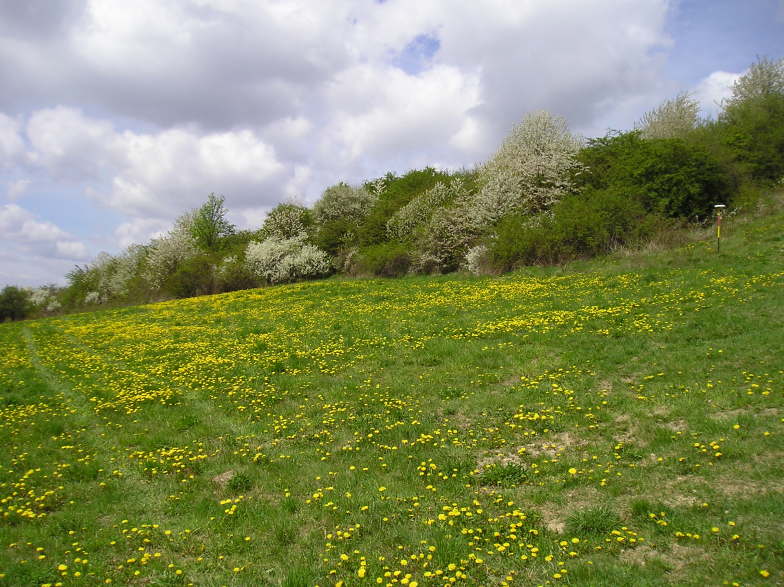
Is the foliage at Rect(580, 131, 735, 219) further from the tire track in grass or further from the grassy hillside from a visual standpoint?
the tire track in grass

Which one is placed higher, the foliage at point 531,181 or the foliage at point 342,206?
the foliage at point 342,206

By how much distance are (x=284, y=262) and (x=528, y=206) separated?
81.2ft

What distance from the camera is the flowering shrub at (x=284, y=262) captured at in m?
48.0

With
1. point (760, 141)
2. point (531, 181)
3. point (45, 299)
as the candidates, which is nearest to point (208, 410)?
point (531, 181)

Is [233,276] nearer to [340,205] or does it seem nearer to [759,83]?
[340,205]

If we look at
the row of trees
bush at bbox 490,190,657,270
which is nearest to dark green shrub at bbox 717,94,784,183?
the row of trees

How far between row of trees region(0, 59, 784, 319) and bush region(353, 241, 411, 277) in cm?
11

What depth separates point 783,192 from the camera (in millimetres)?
27984

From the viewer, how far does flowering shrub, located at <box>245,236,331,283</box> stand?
158 ft

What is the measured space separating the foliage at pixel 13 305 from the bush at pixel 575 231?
66626 mm

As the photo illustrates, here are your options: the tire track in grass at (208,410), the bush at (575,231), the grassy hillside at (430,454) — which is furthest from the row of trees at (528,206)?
the tire track in grass at (208,410)

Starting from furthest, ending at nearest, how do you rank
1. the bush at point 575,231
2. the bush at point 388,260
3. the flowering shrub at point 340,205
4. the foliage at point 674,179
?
the flowering shrub at point 340,205 → the bush at point 388,260 → the foliage at point 674,179 → the bush at point 575,231

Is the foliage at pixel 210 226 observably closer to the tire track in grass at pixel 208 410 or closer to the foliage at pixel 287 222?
the foliage at pixel 287 222

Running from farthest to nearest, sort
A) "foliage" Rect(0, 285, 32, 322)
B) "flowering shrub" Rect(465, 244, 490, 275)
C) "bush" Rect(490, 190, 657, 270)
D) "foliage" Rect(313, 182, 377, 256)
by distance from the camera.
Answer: "foliage" Rect(0, 285, 32, 322) → "foliage" Rect(313, 182, 377, 256) → "flowering shrub" Rect(465, 244, 490, 275) → "bush" Rect(490, 190, 657, 270)
